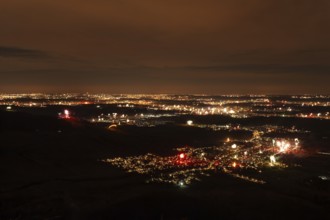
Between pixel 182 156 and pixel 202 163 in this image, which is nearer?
pixel 202 163

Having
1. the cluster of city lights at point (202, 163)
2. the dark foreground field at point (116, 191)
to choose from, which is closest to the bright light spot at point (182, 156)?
the cluster of city lights at point (202, 163)

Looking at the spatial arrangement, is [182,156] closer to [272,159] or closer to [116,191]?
[272,159]

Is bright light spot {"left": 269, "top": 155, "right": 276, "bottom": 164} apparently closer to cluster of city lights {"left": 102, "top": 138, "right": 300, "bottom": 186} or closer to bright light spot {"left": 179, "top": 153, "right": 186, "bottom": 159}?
cluster of city lights {"left": 102, "top": 138, "right": 300, "bottom": 186}

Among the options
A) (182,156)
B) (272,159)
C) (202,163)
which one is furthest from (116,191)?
(272,159)

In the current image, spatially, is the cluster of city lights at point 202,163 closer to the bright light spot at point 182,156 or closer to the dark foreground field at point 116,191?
the bright light spot at point 182,156

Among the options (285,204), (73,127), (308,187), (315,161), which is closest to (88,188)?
(285,204)

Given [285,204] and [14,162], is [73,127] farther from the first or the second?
[285,204]

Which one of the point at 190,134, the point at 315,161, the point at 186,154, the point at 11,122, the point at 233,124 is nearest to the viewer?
the point at 315,161

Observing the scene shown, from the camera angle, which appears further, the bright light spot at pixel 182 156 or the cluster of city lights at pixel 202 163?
the bright light spot at pixel 182 156
